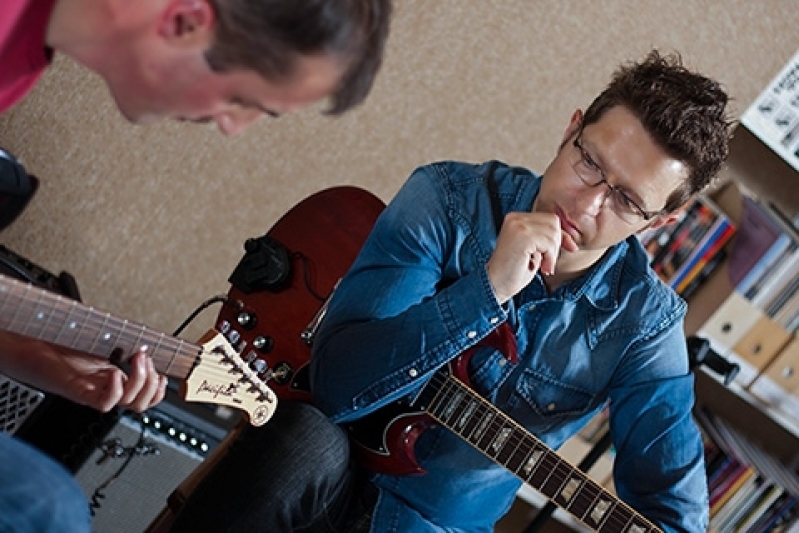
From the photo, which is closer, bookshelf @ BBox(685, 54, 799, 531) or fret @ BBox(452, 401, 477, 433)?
fret @ BBox(452, 401, 477, 433)

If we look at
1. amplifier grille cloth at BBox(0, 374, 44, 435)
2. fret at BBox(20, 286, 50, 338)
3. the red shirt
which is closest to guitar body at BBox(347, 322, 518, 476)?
amplifier grille cloth at BBox(0, 374, 44, 435)

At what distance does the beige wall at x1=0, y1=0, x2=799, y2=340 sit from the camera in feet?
7.31

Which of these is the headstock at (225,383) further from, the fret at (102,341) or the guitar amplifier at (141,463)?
the guitar amplifier at (141,463)

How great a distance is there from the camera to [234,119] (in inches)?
42.5

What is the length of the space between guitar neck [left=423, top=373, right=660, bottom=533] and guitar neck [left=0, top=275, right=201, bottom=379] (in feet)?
1.41

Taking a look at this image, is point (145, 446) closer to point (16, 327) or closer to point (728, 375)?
point (16, 327)

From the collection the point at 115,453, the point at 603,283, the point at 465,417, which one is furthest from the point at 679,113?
the point at 115,453

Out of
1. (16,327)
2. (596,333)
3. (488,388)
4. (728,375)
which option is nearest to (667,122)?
(596,333)

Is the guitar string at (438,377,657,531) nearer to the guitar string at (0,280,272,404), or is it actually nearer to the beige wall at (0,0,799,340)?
the guitar string at (0,280,272,404)

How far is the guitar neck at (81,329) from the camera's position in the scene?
3.80ft

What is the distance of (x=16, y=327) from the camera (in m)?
1.17

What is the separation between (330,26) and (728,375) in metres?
1.45

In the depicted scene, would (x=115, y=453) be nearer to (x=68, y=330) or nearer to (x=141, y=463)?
(x=141, y=463)

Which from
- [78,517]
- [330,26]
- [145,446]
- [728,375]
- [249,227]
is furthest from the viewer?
[249,227]
